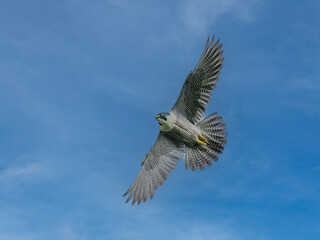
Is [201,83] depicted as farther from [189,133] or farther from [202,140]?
[202,140]

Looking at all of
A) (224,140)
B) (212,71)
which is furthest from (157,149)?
(212,71)

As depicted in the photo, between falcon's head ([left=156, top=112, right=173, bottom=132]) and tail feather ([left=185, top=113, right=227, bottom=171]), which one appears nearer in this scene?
falcon's head ([left=156, top=112, right=173, bottom=132])

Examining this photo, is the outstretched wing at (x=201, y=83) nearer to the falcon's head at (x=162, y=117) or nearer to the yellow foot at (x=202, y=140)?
the falcon's head at (x=162, y=117)

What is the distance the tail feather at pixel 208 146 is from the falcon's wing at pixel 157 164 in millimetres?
408

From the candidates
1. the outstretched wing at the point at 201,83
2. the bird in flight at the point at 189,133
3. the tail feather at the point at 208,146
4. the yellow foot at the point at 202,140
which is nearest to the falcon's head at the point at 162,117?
the bird in flight at the point at 189,133

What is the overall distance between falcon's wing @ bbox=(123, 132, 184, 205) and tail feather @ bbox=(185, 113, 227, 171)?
1.34 feet

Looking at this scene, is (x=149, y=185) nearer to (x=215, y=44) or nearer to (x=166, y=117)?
(x=166, y=117)

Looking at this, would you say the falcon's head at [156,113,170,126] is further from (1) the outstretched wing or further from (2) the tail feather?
(2) the tail feather

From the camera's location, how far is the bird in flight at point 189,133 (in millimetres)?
13805

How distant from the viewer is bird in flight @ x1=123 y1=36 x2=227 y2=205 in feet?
45.3

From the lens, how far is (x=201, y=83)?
13.9 meters

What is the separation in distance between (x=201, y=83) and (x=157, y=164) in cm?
328

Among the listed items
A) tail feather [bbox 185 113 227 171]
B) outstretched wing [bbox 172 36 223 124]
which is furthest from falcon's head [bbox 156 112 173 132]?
tail feather [bbox 185 113 227 171]

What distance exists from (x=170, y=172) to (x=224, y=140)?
6.88 ft
